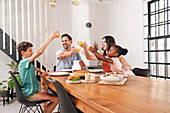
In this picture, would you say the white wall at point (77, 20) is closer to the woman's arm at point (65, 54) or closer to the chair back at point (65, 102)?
the woman's arm at point (65, 54)

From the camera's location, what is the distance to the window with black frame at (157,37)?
13.1ft

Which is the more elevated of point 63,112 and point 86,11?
point 86,11

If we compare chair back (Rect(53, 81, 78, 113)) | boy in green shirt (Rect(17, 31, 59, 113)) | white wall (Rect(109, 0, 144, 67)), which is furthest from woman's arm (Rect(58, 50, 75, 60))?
white wall (Rect(109, 0, 144, 67))

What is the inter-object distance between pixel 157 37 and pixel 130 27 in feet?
3.06

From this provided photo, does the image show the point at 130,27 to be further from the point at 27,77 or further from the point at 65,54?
the point at 27,77

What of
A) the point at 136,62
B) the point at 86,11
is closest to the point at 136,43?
the point at 136,62

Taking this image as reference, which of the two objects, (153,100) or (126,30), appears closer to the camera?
(153,100)

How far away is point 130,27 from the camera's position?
4.93 metres

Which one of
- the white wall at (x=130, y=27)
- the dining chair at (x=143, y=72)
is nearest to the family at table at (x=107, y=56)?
the dining chair at (x=143, y=72)

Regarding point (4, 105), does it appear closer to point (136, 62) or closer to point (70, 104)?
point (70, 104)

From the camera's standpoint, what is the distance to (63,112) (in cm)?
126

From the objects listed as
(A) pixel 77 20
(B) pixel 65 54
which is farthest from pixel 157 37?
(A) pixel 77 20

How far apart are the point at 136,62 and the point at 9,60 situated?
3.71m

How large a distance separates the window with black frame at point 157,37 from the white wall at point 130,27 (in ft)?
0.55
